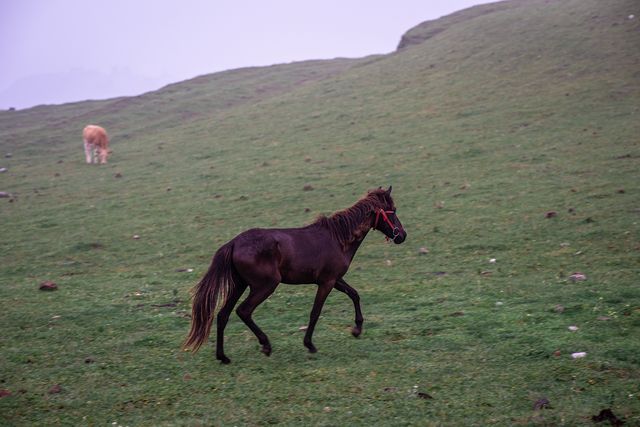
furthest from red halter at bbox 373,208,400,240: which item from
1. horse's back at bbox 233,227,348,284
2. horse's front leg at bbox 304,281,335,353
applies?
horse's front leg at bbox 304,281,335,353

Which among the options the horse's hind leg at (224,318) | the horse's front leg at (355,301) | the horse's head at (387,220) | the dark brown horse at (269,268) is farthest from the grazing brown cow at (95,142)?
the horse's front leg at (355,301)

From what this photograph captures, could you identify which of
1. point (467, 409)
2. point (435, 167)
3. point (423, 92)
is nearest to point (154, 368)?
point (467, 409)

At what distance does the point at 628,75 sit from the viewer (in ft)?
91.8

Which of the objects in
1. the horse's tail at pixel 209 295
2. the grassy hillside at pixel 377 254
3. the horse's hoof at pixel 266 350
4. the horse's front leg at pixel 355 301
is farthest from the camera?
the horse's front leg at pixel 355 301

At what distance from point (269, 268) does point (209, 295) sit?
2.63 ft

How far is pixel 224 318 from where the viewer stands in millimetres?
7742

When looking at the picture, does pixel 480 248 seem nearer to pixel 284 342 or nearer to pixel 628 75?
pixel 284 342

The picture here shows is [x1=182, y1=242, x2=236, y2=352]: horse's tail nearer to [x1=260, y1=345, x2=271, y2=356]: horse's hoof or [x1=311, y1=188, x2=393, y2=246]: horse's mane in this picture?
[x1=260, y1=345, x2=271, y2=356]: horse's hoof

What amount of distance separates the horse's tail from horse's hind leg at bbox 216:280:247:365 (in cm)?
13

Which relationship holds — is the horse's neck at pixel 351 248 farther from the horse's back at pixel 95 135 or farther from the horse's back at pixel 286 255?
the horse's back at pixel 95 135

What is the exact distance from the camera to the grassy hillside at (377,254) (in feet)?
21.7

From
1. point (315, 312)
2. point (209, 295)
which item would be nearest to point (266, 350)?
point (315, 312)

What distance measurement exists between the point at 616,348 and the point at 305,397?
3701 millimetres

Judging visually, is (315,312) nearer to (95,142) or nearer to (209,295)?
(209,295)
